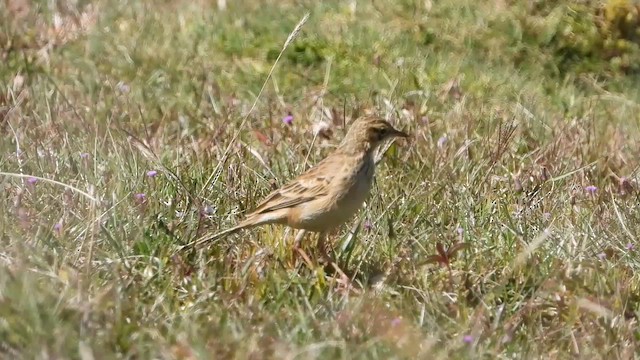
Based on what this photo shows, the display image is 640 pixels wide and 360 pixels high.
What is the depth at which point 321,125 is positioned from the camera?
24.7 feet

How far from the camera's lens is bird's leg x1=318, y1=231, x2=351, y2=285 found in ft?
18.0

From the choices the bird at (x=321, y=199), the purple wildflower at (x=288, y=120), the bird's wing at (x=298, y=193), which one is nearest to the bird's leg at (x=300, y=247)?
the bird at (x=321, y=199)

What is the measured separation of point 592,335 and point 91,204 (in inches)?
80.6

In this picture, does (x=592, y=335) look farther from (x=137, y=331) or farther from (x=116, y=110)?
(x=116, y=110)

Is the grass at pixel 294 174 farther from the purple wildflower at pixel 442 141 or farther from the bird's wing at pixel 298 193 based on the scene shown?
the bird's wing at pixel 298 193

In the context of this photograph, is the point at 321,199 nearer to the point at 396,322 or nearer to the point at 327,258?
the point at 327,258

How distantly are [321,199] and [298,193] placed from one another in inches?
5.3

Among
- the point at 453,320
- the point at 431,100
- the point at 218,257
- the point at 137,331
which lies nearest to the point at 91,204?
the point at 218,257

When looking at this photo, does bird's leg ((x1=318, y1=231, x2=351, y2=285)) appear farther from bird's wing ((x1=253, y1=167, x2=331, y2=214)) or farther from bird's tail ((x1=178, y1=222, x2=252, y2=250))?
bird's tail ((x1=178, y1=222, x2=252, y2=250))

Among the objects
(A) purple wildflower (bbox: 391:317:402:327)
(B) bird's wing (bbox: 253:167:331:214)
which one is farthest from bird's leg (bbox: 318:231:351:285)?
(A) purple wildflower (bbox: 391:317:402:327)

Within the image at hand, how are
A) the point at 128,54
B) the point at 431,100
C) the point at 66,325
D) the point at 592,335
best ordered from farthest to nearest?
the point at 128,54, the point at 431,100, the point at 592,335, the point at 66,325

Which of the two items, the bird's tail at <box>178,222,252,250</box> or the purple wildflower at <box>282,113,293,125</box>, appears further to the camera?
the purple wildflower at <box>282,113,293,125</box>

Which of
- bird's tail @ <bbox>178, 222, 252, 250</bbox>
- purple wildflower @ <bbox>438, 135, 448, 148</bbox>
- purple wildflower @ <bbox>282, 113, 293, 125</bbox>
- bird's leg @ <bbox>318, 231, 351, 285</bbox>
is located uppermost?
bird's tail @ <bbox>178, 222, 252, 250</bbox>

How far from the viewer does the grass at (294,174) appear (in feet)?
15.6
